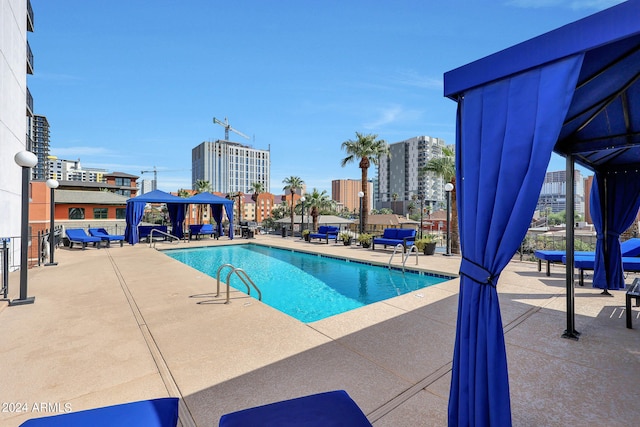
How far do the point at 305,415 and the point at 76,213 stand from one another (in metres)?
28.5

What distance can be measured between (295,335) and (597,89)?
397 centimetres

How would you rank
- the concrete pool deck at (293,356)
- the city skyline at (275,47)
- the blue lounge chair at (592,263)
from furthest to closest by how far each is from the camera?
the city skyline at (275,47) < the blue lounge chair at (592,263) < the concrete pool deck at (293,356)

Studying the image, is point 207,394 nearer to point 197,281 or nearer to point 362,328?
point 362,328

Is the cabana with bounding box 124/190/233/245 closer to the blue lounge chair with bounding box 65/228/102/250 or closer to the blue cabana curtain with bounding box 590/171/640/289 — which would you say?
the blue lounge chair with bounding box 65/228/102/250

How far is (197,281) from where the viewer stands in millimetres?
6535

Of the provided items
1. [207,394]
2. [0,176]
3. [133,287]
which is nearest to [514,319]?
[207,394]

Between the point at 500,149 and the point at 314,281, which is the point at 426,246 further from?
the point at 500,149

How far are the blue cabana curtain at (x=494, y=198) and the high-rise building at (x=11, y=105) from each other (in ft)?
36.1

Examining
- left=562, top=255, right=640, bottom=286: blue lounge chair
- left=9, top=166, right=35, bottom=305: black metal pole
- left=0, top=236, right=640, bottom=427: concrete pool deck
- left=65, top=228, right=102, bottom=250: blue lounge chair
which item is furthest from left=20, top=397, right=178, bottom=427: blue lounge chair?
left=65, top=228, right=102, bottom=250: blue lounge chair

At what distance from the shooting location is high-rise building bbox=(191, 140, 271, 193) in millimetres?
122438

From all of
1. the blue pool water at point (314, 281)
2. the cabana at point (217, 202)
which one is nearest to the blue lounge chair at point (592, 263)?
the blue pool water at point (314, 281)

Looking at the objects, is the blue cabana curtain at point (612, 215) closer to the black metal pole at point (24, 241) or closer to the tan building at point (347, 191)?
the black metal pole at point (24, 241)

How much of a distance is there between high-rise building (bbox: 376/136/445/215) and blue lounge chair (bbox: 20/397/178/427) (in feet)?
308

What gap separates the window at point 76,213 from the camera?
2261cm
